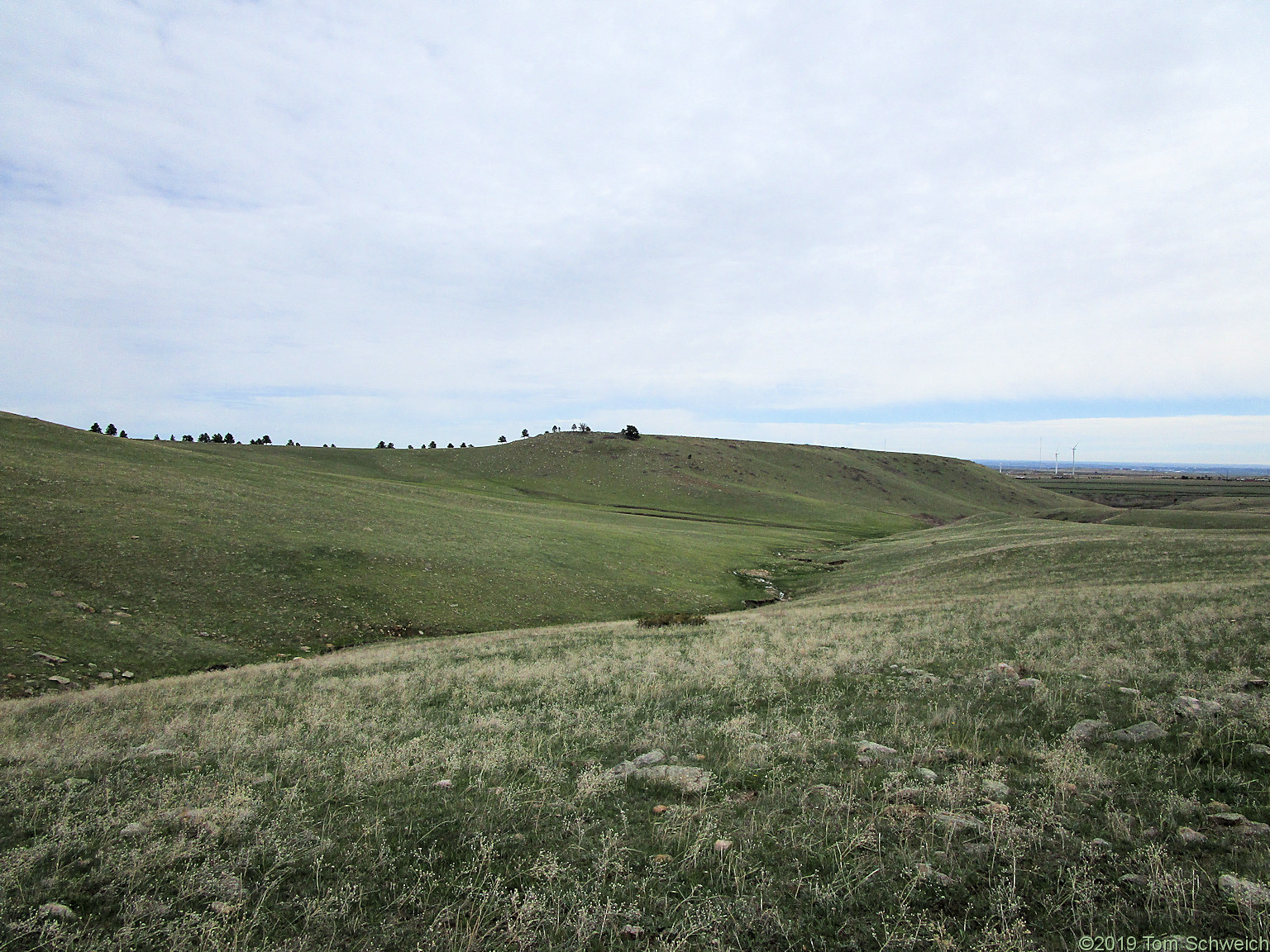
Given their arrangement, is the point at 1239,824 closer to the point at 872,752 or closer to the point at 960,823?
the point at 960,823

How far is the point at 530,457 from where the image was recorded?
117 meters

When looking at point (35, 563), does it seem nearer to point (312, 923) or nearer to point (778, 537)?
point (312, 923)

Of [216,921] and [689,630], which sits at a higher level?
[216,921]

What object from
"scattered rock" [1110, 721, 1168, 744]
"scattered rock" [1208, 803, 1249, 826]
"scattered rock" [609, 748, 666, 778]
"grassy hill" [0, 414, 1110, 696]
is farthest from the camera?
"grassy hill" [0, 414, 1110, 696]

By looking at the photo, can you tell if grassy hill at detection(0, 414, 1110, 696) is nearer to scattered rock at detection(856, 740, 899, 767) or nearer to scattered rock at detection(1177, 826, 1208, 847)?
scattered rock at detection(856, 740, 899, 767)

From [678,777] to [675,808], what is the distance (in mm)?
980

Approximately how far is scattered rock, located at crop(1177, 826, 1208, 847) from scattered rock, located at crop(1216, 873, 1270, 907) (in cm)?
71

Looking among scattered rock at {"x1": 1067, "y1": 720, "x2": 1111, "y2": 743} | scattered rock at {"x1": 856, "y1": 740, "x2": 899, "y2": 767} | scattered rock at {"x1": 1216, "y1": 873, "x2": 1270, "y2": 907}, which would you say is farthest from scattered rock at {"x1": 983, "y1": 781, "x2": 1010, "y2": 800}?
scattered rock at {"x1": 1067, "y1": 720, "x2": 1111, "y2": 743}

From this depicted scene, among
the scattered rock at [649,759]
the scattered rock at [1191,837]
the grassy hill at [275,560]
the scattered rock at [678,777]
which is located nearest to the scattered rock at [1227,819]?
the scattered rock at [1191,837]

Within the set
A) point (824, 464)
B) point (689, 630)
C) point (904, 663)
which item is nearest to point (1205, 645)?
point (904, 663)

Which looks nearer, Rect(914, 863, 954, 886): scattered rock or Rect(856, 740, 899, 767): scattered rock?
Rect(914, 863, 954, 886): scattered rock

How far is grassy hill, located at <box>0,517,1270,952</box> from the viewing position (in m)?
4.55

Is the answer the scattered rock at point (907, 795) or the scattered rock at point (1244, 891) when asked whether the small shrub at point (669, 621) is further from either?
the scattered rock at point (1244, 891)

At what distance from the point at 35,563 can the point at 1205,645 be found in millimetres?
38760
